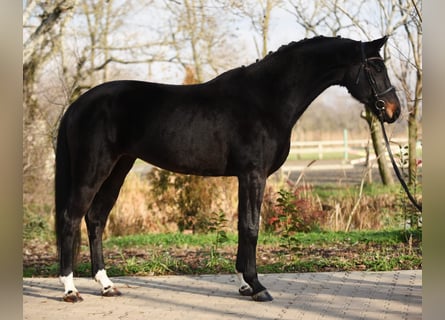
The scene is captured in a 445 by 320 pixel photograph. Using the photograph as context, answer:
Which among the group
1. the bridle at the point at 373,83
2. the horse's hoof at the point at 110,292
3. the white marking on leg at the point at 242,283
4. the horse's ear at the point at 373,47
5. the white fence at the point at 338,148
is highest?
the horse's ear at the point at 373,47

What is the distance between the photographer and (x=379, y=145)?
9.47m

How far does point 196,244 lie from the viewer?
278 inches

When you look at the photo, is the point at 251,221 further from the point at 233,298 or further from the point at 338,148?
the point at 338,148

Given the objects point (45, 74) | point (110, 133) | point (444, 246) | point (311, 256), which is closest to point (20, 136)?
point (444, 246)

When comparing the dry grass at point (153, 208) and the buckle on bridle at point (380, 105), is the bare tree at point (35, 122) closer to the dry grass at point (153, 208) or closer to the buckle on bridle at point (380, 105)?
the dry grass at point (153, 208)

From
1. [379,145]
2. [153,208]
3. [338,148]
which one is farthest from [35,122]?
[338,148]

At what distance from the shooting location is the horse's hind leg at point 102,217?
4.86 metres

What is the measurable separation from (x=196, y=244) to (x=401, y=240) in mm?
2423

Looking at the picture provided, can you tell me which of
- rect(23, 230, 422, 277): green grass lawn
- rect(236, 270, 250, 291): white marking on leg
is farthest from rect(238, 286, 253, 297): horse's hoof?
rect(23, 230, 422, 277): green grass lawn

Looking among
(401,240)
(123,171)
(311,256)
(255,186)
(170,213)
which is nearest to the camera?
(255,186)

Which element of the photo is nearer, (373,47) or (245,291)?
(373,47)

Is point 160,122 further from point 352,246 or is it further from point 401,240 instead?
point 401,240

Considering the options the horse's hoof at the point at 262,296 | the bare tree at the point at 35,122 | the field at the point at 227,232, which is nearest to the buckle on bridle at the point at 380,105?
the horse's hoof at the point at 262,296

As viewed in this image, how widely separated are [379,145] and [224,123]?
5.49 metres
